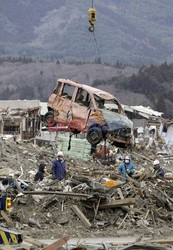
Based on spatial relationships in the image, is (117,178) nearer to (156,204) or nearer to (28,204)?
(156,204)

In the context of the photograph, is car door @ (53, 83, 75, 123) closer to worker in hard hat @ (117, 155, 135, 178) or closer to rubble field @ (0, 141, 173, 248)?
worker in hard hat @ (117, 155, 135, 178)

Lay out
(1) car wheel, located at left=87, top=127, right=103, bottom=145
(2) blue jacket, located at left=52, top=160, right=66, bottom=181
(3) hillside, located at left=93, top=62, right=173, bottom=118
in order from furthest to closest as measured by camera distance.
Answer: (3) hillside, located at left=93, top=62, right=173, bottom=118 → (1) car wheel, located at left=87, top=127, right=103, bottom=145 → (2) blue jacket, located at left=52, top=160, right=66, bottom=181

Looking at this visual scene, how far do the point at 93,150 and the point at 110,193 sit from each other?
2233cm

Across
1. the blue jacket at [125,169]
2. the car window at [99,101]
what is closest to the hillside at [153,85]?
the car window at [99,101]

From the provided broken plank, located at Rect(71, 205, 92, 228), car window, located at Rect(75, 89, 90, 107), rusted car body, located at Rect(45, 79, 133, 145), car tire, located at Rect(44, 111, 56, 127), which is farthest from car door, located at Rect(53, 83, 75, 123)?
broken plank, located at Rect(71, 205, 92, 228)

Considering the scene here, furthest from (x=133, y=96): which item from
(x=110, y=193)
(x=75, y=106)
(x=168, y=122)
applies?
(x=110, y=193)

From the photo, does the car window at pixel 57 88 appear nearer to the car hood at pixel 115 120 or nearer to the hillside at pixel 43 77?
the car hood at pixel 115 120

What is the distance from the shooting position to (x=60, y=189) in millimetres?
20359

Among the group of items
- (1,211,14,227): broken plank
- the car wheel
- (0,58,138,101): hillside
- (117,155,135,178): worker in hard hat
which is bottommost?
(0,58,138,101): hillside

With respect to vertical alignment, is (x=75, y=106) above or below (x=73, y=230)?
above

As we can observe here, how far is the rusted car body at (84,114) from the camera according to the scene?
29.6m

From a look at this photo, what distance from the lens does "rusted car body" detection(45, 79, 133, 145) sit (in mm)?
29578

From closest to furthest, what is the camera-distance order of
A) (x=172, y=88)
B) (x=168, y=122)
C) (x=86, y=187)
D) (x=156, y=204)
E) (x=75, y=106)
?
(x=86, y=187) → (x=156, y=204) → (x=75, y=106) → (x=168, y=122) → (x=172, y=88)

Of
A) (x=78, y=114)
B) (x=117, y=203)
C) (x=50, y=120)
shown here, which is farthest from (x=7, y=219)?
(x=78, y=114)
